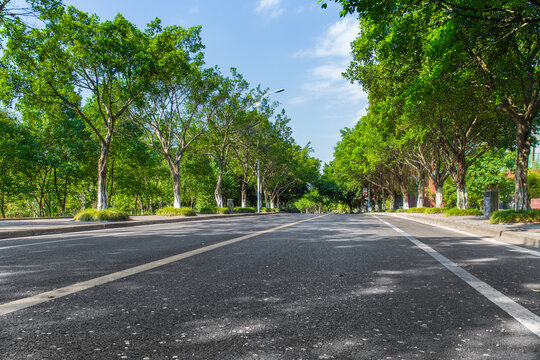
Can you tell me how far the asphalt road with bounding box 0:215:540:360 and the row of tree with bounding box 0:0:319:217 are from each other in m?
14.4

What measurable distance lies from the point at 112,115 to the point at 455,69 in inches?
650

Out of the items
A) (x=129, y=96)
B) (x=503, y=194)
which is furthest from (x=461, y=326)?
(x=503, y=194)

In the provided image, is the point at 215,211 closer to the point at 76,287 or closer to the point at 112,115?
the point at 112,115

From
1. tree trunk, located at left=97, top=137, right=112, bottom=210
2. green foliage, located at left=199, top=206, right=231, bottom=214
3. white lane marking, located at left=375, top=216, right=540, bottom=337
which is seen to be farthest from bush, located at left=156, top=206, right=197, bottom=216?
white lane marking, located at left=375, top=216, right=540, bottom=337

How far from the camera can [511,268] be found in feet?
16.4

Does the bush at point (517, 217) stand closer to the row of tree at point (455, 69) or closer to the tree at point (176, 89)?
the row of tree at point (455, 69)

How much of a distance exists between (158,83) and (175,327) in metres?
23.5

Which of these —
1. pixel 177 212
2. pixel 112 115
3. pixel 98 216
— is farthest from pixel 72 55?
pixel 177 212

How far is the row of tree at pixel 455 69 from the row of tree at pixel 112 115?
10620 millimetres

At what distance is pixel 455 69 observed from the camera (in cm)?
1395

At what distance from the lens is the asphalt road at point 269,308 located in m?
2.20

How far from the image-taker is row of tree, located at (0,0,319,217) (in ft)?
57.1

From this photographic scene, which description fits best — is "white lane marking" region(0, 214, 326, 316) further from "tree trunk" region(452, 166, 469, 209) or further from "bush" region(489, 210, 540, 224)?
"tree trunk" region(452, 166, 469, 209)

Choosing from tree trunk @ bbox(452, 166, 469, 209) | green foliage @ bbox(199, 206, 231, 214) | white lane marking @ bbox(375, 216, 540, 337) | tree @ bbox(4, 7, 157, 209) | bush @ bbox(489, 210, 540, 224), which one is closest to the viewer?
white lane marking @ bbox(375, 216, 540, 337)
